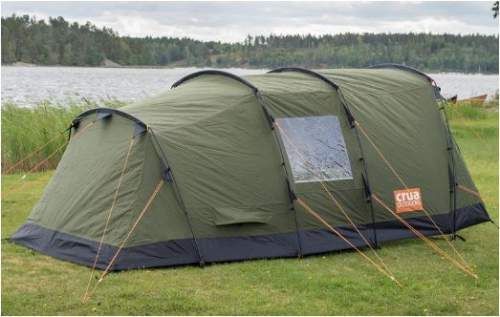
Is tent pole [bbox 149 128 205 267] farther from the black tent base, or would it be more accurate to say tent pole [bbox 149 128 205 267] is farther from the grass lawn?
the grass lawn

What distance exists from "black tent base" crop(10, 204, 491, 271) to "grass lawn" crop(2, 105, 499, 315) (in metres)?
0.12

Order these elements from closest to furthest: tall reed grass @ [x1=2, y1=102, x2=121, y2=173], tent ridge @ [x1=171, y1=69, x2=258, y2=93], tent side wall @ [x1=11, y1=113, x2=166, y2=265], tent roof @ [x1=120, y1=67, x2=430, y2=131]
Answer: tent side wall @ [x1=11, y1=113, x2=166, y2=265] → tent roof @ [x1=120, y1=67, x2=430, y2=131] → tent ridge @ [x1=171, y1=69, x2=258, y2=93] → tall reed grass @ [x1=2, y1=102, x2=121, y2=173]

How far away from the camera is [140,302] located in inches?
276

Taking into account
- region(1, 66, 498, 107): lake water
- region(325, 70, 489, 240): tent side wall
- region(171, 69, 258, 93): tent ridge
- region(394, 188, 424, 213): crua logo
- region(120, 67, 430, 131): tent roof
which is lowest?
region(1, 66, 498, 107): lake water

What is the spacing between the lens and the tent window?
8.88 meters

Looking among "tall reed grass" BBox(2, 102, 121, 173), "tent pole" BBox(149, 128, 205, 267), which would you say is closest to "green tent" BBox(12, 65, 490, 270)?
"tent pole" BBox(149, 128, 205, 267)

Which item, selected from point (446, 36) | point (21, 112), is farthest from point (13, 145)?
point (446, 36)

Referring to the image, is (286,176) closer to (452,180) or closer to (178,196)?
(178,196)

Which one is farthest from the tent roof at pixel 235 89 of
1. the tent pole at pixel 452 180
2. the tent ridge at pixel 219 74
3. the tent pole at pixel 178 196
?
the tent pole at pixel 452 180

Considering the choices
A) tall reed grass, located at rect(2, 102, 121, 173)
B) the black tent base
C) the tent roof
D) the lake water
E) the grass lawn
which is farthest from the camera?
the lake water

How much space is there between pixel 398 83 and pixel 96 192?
389cm

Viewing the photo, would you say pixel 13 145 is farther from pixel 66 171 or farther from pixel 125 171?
pixel 125 171

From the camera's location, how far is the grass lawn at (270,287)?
275 inches

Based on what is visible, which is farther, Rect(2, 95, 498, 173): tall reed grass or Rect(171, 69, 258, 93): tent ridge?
Rect(2, 95, 498, 173): tall reed grass
